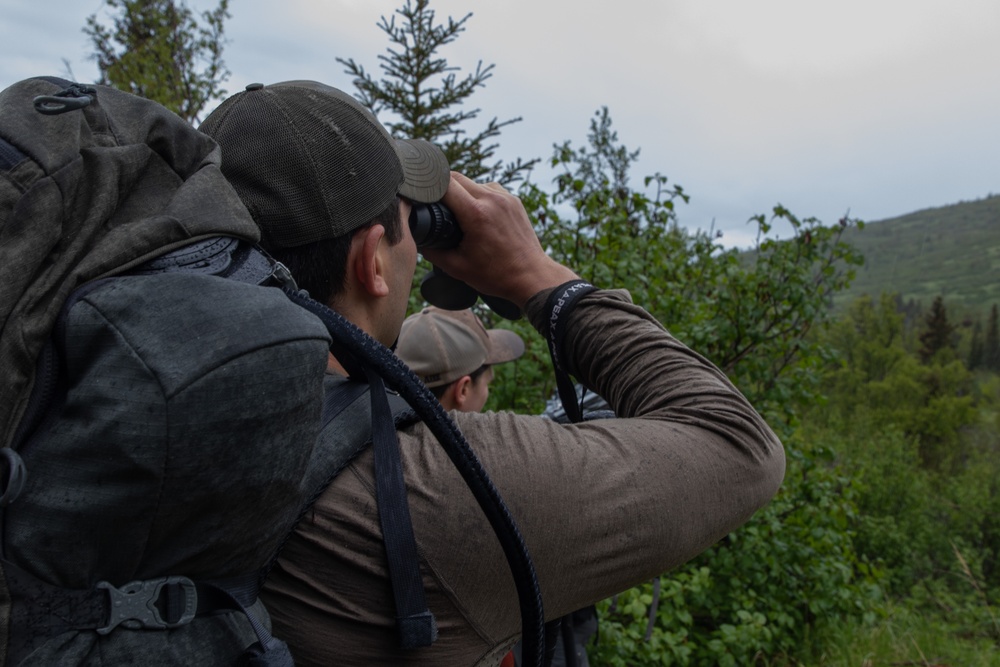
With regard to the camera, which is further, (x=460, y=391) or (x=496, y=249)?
(x=460, y=391)

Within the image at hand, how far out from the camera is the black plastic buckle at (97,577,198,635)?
825 millimetres

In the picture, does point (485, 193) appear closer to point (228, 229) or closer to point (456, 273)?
point (456, 273)

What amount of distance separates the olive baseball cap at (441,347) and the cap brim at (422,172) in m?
1.60

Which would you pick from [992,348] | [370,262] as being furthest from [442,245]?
[992,348]

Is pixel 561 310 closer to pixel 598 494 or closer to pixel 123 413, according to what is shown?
pixel 598 494

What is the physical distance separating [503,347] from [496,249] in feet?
6.67

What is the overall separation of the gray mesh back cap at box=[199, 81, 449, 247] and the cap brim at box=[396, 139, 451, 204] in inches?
1.5

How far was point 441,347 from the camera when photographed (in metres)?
3.15

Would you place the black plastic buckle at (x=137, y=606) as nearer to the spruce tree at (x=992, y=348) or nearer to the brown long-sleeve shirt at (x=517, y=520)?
the brown long-sleeve shirt at (x=517, y=520)

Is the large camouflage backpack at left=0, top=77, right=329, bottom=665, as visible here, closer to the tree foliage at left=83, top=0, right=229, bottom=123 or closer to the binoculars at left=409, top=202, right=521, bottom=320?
the binoculars at left=409, top=202, right=521, bottom=320

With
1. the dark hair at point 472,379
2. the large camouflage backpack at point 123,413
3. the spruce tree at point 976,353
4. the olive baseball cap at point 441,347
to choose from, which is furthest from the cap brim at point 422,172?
the spruce tree at point 976,353

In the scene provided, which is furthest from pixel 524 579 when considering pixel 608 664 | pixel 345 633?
pixel 608 664

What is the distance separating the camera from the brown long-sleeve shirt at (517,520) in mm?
1060

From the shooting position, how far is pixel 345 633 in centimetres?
109
